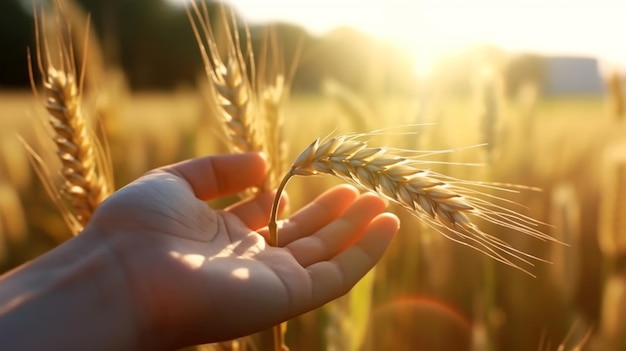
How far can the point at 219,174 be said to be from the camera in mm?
1624

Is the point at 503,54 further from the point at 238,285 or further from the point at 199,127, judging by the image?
the point at 238,285

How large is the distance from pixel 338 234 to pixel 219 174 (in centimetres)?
35

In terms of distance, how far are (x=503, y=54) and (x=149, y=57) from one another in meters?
17.2

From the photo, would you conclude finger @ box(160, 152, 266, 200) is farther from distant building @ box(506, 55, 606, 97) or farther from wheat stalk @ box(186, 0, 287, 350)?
distant building @ box(506, 55, 606, 97)

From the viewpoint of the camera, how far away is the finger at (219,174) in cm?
154

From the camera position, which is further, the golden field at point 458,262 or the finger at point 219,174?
the golden field at point 458,262

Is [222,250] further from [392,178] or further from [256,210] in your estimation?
[392,178]

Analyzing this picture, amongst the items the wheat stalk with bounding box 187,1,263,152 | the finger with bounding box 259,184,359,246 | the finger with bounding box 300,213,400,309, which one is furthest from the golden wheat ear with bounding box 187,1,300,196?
the finger with bounding box 300,213,400,309

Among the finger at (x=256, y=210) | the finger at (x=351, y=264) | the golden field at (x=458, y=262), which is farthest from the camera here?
the golden field at (x=458, y=262)

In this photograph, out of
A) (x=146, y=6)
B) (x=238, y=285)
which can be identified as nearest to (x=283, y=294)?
(x=238, y=285)

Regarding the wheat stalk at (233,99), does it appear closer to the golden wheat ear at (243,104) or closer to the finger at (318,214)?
the golden wheat ear at (243,104)

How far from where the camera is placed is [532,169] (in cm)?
369

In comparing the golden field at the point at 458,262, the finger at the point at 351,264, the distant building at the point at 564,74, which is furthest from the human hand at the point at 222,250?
the distant building at the point at 564,74

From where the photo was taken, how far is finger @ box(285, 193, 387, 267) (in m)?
1.49
